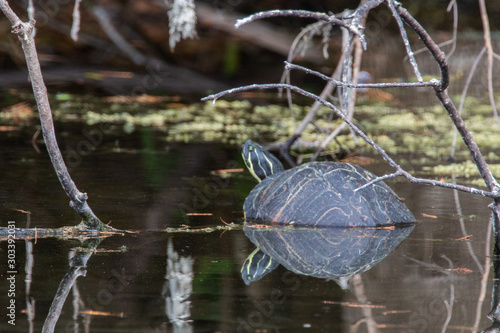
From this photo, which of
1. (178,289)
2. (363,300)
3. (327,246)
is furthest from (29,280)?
(327,246)

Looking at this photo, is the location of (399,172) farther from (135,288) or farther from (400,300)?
(135,288)

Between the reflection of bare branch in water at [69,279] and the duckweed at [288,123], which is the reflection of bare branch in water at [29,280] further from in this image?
the duckweed at [288,123]

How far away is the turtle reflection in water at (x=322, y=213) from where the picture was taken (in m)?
3.71

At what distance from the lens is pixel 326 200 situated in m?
4.24

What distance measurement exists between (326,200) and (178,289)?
1.43 m

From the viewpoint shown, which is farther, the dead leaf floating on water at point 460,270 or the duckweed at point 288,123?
the duckweed at point 288,123

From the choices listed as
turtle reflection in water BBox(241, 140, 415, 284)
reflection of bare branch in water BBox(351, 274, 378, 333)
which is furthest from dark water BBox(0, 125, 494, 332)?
turtle reflection in water BBox(241, 140, 415, 284)

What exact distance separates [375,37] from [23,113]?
25.3ft

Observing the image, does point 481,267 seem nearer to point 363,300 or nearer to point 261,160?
point 363,300

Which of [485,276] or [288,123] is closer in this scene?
[485,276]

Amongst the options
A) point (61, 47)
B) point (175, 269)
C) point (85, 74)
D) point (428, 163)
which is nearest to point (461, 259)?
point (175, 269)

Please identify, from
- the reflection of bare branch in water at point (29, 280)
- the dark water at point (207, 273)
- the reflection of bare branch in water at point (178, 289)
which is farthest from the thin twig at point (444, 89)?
the reflection of bare branch in water at point (29, 280)

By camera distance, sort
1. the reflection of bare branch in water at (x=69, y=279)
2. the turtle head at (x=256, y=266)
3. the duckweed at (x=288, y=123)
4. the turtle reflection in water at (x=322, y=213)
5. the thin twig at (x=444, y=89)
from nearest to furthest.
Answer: the reflection of bare branch in water at (x=69, y=279) < the thin twig at (x=444, y=89) < the turtle head at (x=256, y=266) < the turtle reflection in water at (x=322, y=213) < the duckweed at (x=288, y=123)

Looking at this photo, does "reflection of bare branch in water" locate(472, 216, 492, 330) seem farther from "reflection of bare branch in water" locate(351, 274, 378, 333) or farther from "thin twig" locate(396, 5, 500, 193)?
"reflection of bare branch in water" locate(351, 274, 378, 333)
